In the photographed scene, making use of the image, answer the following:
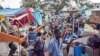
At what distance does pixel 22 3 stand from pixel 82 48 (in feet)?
138

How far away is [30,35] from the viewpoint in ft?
48.3

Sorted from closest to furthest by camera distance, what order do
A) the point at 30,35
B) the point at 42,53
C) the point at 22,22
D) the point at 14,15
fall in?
the point at 42,53 → the point at 30,35 → the point at 22,22 → the point at 14,15

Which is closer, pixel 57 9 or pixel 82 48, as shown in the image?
pixel 82 48

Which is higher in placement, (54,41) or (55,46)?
(54,41)

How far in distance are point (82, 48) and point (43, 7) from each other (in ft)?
136

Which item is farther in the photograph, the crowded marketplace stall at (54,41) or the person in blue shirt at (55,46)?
the person in blue shirt at (55,46)

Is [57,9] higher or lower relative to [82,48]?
lower

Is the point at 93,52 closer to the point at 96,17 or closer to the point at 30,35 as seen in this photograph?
the point at 96,17

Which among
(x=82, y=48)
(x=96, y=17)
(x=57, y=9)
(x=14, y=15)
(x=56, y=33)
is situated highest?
(x=96, y=17)

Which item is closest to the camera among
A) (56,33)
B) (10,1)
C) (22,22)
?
(56,33)

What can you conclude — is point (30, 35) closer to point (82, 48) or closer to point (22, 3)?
point (82, 48)

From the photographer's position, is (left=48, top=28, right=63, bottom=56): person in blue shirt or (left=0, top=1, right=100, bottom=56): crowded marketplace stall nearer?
(left=0, top=1, right=100, bottom=56): crowded marketplace stall

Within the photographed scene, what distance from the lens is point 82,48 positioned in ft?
29.9

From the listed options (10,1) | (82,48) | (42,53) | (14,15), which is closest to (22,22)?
(14,15)
